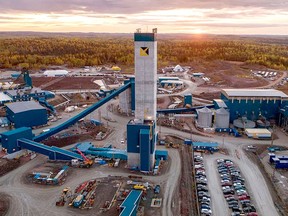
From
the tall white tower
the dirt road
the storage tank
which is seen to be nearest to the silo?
the storage tank

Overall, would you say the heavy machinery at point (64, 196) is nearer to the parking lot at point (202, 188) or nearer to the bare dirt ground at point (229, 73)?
the parking lot at point (202, 188)

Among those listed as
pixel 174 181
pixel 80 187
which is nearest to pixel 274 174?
pixel 174 181

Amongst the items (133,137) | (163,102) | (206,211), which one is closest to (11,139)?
(133,137)

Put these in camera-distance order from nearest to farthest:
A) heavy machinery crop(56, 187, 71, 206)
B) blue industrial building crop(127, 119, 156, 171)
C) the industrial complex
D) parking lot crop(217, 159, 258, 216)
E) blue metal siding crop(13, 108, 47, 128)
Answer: parking lot crop(217, 159, 258, 216), heavy machinery crop(56, 187, 71, 206), the industrial complex, blue industrial building crop(127, 119, 156, 171), blue metal siding crop(13, 108, 47, 128)

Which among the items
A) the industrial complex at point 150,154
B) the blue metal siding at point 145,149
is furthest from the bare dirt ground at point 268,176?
the blue metal siding at point 145,149

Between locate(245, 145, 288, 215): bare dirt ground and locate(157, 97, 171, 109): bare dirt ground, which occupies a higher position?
locate(157, 97, 171, 109): bare dirt ground

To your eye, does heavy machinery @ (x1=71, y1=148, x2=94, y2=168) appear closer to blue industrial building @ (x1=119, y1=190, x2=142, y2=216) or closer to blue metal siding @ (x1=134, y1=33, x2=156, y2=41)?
blue industrial building @ (x1=119, y1=190, x2=142, y2=216)
